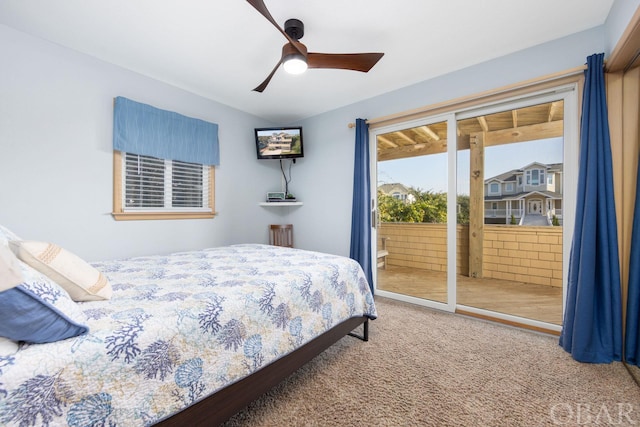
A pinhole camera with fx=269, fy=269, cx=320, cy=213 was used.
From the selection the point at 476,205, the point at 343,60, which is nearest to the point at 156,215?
the point at 343,60

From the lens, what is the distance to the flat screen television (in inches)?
148

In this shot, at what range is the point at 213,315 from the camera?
48.3 inches

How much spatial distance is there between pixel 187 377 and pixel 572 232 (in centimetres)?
287

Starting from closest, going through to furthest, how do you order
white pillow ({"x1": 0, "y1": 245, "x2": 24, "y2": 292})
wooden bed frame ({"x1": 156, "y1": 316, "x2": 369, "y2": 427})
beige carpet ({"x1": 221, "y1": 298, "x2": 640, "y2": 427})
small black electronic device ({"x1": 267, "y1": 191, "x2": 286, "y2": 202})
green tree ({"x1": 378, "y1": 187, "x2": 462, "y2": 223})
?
white pillow ({"x1": 0, "y1": 245, "x2": 24, "y2": 292}), wooden bed frame ({"x1": 156, "y1": 316, "x2": 369, "y2": 427}), beige carpet ({"x1": 221, "y1": 298, "x2": 640, "y2": 427}), green tree ({"x1": 378, "y1": 187, "x2": 462, "y2": 223}), small black electronic device ({"x1": 267, "y1": 191, "x2": 286, "y2": 202})

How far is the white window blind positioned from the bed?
1.00 meters

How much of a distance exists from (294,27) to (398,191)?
2273 mm

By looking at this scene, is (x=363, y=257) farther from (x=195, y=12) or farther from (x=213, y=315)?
(x=195, y=12)

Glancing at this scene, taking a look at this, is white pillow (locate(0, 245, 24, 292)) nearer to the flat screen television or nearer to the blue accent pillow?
the blue accent pillow

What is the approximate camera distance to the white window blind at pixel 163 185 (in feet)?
9.03

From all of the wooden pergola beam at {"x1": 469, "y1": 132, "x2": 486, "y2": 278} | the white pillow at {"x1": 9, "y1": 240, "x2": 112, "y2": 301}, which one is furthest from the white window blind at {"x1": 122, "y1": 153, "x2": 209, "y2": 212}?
the wooden pergola beam at {"x1": 469, "y1": 132, "x2": 486, "y2": 278}

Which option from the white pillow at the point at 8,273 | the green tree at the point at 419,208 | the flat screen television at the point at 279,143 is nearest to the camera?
the white pillow at the point at 8,273

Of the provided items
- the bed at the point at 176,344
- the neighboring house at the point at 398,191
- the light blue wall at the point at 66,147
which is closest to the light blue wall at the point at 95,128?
the light blue wall at the point at 66,147

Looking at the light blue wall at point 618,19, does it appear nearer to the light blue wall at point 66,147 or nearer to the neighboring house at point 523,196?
the neighboring house at point 523,196

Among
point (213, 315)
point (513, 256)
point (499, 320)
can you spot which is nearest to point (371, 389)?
point (213, 315)
